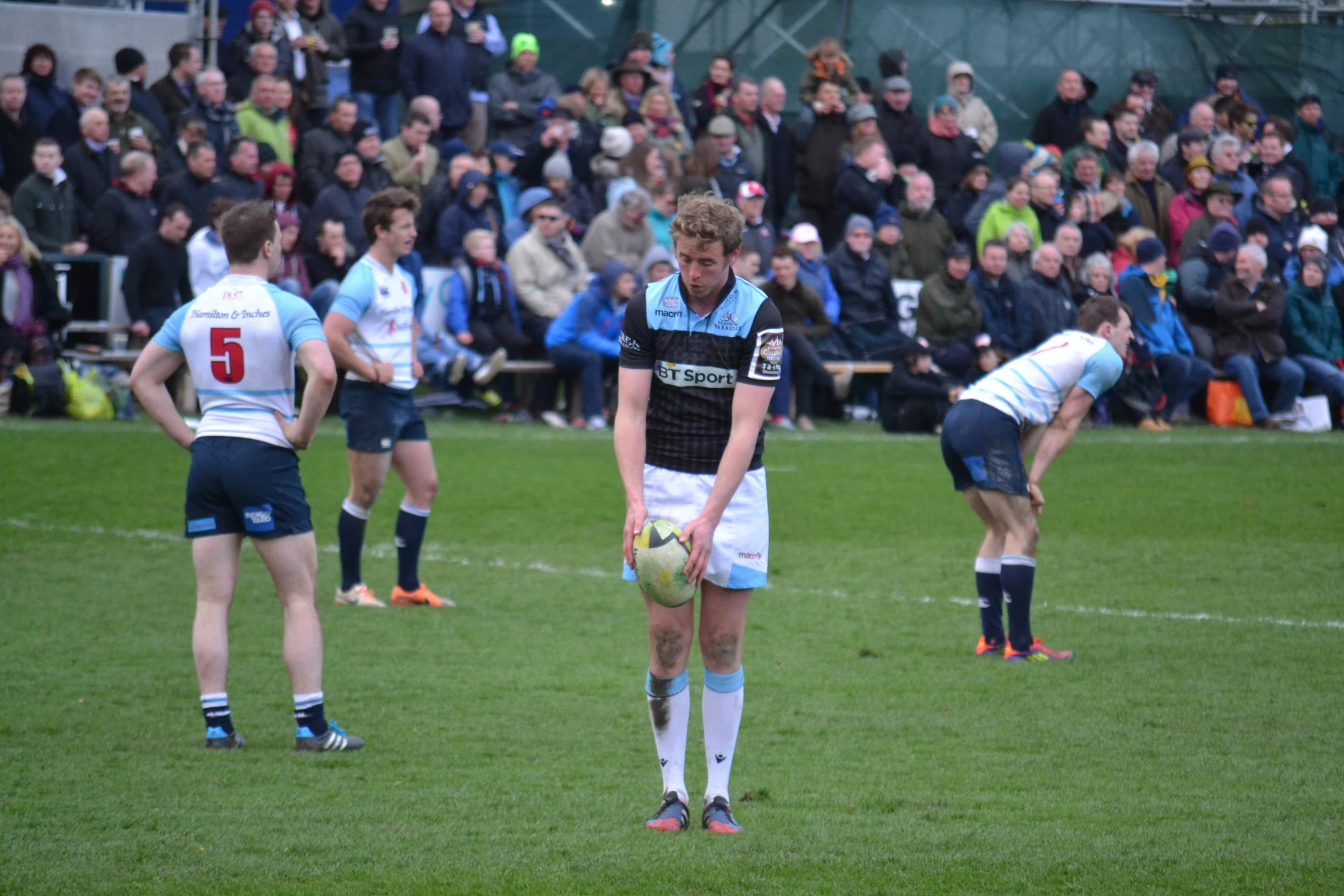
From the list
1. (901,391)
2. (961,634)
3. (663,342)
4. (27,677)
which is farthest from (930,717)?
(901,391)

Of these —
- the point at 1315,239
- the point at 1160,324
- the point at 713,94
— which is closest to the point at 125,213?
the point at 713,94

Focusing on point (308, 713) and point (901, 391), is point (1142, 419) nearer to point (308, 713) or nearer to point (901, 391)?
point (901, 391)

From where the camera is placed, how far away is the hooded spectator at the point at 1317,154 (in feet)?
73.4

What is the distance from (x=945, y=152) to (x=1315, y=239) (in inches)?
187

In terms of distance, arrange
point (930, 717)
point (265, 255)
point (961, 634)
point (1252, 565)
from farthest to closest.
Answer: point (1252, 565) → point (961, 634) → point (930, 717) → point (265, 255)

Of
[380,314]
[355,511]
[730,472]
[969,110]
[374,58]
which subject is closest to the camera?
[730,472]

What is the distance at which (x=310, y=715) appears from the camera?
611 cm

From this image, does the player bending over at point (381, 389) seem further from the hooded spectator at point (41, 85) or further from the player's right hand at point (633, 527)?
the hooded spectator at point (41, 85)

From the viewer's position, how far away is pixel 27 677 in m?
7.28

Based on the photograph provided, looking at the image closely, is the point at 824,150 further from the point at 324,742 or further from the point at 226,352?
the point at 324,742

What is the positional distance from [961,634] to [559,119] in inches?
432

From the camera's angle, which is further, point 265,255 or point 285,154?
point 285,154

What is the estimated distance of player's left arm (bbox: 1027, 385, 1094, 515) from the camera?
8.08m

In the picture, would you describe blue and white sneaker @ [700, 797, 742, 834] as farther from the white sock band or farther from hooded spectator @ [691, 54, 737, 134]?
hooded spectator @ [691, 54, 737, 134]
